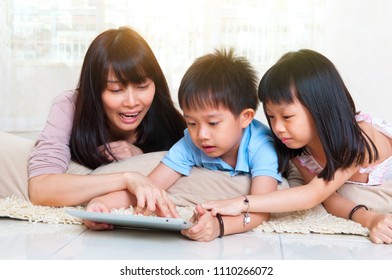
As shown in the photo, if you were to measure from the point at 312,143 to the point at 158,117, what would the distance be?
0.57 metres

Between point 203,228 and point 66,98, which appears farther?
point 66,98

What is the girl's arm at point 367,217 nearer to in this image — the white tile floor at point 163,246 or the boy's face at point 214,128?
the white tile floor at point 163,246

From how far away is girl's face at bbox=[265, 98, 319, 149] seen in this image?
5.08 ft

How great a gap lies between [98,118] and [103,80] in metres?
0.14

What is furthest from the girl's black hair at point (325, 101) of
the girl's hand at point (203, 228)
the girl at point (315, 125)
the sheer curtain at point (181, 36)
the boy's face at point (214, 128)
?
the sheer curtain at point (181, 36)

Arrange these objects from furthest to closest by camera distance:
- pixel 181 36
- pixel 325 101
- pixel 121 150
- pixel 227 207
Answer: pixel 181 36
pixel 121 150
pixel 325 101
pixel 227 207

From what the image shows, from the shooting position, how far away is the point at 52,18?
145 inches

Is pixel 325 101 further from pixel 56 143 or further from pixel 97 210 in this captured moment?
pixel 56 143

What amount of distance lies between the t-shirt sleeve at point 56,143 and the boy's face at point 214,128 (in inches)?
17.0

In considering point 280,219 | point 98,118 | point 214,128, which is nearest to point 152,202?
point 214,128

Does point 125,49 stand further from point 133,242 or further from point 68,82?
point 68,82

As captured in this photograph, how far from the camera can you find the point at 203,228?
1394 millimetres

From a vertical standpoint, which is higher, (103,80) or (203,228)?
(103,80)

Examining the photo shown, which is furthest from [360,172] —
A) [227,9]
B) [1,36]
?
[1,36]
